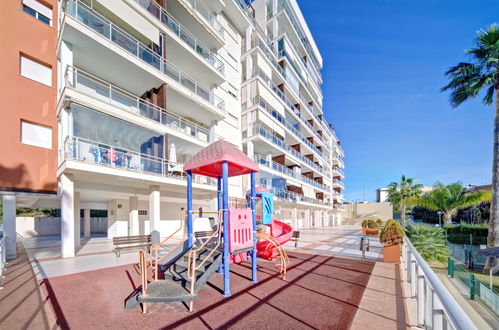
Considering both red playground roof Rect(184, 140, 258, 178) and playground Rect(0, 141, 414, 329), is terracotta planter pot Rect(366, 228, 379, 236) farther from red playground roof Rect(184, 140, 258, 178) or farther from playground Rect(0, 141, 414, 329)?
red playground roof Rect(184, 140, 258, 178)

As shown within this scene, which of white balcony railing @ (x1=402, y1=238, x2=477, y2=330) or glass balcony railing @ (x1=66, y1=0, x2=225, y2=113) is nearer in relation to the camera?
white balcony railing @ (x1=402, y1=238, x2=477, y2=330)

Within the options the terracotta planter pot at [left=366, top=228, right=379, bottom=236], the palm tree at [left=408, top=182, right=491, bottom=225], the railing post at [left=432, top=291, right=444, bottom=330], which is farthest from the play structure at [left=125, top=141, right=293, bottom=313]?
the palm tree at [left=408, top=182, right=491, bottom=225]

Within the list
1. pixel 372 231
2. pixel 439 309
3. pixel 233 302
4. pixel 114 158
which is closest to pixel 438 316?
pixel 439 309

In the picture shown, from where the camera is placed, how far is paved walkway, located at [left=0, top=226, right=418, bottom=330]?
13.6ft

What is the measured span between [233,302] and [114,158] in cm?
913

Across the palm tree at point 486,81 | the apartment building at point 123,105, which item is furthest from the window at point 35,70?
the palm tree at point 486,81

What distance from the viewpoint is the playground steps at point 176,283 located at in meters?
4.71

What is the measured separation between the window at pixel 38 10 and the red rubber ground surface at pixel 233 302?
46.1 ft

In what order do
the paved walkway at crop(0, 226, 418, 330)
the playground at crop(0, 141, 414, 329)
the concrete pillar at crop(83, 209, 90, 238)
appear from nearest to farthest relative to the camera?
1. the paved walkway at crop(0, 226, 418, 330)
2. the playground at crop(0, 141, 414, 329)
3. the concrete pillar at crop(83, 209, 90, 238)

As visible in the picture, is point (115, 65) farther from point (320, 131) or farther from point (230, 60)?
point (320, 131)

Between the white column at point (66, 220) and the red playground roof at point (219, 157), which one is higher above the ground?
the red playground roof at point (219, 157)

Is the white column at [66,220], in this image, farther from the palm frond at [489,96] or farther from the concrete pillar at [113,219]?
the palm frond at [489,96]

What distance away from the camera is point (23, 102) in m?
11.9

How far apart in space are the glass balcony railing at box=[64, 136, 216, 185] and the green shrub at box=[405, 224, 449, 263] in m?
12.5
